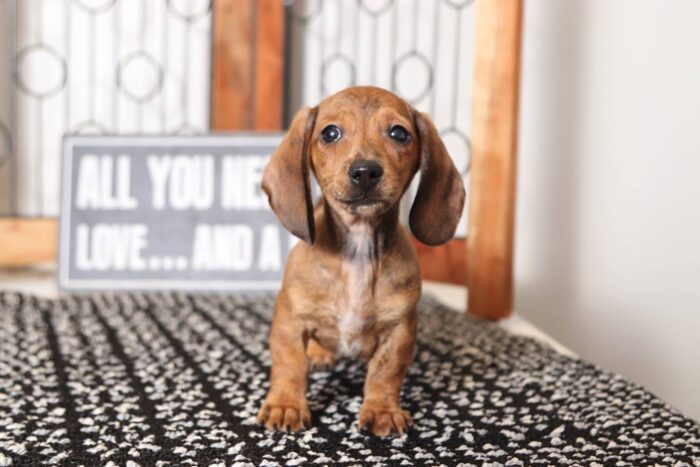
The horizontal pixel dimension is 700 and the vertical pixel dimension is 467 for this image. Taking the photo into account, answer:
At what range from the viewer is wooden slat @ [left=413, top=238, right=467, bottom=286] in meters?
2.61

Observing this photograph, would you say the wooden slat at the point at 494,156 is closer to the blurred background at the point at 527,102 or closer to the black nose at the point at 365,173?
the blurred background at the point at 527,102

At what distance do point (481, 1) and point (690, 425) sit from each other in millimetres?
1333

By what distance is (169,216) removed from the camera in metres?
2.50

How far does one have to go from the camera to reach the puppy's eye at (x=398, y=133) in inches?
51.9

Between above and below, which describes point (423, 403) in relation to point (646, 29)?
below

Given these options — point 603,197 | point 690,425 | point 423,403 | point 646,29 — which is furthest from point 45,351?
point 646,29

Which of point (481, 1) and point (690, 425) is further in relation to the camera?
point (481, 1)

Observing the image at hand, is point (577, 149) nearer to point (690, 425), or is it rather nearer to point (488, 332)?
point (488, 332)

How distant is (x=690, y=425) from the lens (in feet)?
4.36

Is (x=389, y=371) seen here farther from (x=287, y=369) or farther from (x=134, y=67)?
(x=134, y=67)

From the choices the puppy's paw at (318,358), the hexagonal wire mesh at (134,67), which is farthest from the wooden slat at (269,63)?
the puppy's paw at (318,358)

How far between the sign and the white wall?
2.85 feet

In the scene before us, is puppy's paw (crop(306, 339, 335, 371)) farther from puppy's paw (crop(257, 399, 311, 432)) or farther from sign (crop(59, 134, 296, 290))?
sign (crop(59, 134, 296, 290))

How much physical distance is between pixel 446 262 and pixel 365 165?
1462mm
